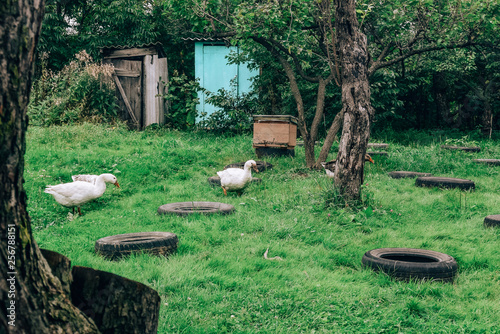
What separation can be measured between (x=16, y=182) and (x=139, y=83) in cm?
1443

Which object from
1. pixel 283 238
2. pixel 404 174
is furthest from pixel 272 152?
pixel 283 238

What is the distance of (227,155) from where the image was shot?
11430 mm

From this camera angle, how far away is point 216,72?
53.4ft

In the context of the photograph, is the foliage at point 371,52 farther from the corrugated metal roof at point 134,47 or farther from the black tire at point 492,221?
the black tire at point 492,221

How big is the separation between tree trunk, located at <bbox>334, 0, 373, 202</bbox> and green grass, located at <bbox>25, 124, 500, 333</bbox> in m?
0.38

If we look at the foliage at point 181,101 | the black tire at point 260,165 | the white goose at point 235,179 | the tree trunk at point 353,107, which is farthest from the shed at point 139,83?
the tree trunk at point 353,107

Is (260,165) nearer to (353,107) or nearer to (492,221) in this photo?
(353,107)

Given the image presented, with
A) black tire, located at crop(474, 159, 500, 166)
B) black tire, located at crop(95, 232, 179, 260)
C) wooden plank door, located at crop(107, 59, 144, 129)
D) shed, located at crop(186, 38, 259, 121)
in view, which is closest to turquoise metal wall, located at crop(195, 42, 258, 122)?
shed, located at crop(186, 38, 259, 121)

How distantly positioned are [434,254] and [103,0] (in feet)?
53.9

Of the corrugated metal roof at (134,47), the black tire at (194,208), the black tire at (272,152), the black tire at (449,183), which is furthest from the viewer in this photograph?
the corrugated metal roof at (134,47)

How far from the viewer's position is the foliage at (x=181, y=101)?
15.5 metres

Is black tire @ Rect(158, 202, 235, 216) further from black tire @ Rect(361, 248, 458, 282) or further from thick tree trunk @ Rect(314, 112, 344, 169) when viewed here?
thick tree trunk @ Rect(314, 112, 344, 169)

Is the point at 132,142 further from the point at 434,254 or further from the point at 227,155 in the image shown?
the point at 434,254

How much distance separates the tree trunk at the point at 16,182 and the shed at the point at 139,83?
13937 mm
